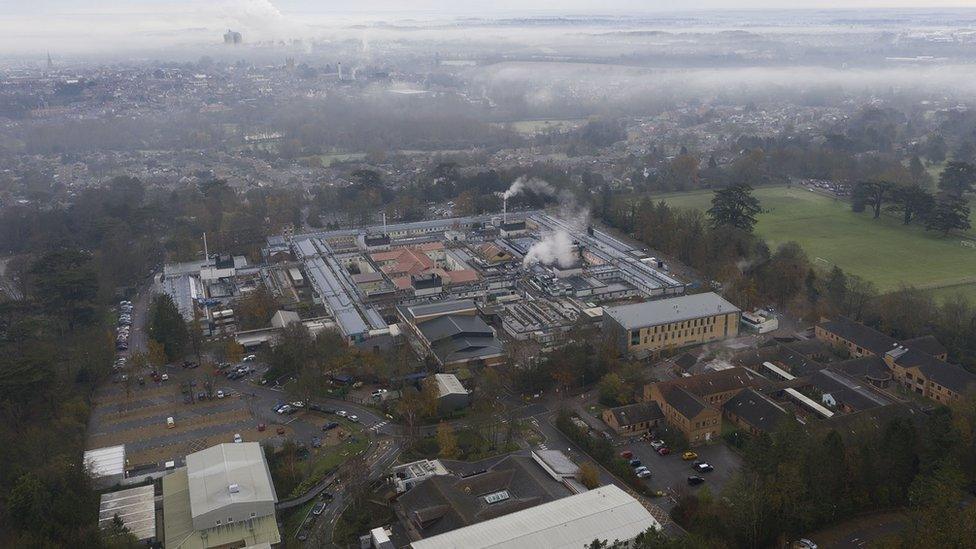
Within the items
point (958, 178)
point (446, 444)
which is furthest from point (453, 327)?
point (958, 178)

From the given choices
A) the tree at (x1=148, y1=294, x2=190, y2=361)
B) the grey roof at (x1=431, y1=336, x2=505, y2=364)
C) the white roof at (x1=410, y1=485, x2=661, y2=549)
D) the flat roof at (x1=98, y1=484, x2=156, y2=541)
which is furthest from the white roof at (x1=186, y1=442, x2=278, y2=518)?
the tree at (x1=148, y1=294, x2=190, y2=361)

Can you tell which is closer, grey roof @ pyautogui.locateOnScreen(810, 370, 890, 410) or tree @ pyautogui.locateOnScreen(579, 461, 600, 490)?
tree @ pyautogui.locateOnScreen(579, 461, 600, 490)

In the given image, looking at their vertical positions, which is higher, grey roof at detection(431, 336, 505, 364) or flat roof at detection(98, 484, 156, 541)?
grey roof at detection(431, 336, 505, 364)

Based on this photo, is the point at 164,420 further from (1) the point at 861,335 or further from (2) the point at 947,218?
(2) the point at 947,218

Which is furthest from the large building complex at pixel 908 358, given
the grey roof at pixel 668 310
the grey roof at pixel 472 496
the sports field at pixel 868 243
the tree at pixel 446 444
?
the tree at pixel 446 444

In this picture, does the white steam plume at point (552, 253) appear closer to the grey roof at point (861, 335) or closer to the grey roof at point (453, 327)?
the grey roof at point (453, 327)

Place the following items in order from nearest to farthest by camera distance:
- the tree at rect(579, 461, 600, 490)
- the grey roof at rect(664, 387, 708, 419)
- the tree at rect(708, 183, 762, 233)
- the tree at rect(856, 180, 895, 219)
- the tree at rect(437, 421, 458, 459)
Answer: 1. the tree at rect(579, 461, 600, 490)
2. the tree at rect(437, 421, 458, 459)
3. the grey roof at rect(664, 387, 708, 419)
4. the tree at rect(708, 183, 762, 233)
5. the tree at rect(856, 180, 895, 219)

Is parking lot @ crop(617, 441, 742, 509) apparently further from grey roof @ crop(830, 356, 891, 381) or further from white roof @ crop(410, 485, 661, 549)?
grey roof @ crop(830, 356, 891, 381)

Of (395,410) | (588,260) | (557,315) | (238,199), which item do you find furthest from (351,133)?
(395,410)
